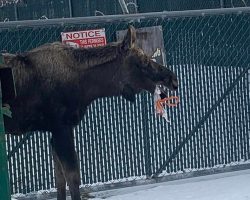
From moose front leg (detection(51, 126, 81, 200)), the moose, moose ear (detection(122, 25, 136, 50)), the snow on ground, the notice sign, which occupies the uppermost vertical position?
the notice sign

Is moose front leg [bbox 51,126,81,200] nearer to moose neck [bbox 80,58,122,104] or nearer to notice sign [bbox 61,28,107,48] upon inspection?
moose neck [bbox 80,58,122,104]

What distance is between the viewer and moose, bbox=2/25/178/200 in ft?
25.3

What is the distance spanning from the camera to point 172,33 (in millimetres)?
9352

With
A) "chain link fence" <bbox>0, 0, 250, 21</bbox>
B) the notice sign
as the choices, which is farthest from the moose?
"chain link fence" <bbox>0, 0, 250, 21</bbox>

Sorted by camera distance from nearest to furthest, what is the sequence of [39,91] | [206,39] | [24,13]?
[39,91] < [206,39] < [24,13]

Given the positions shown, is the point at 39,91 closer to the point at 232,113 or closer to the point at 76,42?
the point at 76,42

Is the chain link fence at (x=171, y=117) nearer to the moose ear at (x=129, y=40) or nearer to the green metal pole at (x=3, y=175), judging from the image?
the moose ear at (x=129, y=40)

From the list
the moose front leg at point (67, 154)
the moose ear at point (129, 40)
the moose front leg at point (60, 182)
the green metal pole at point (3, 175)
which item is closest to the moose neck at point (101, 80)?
the moose ear at point (129, 40)

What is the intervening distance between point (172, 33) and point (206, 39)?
0.50 meters

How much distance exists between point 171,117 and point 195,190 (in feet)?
3.37

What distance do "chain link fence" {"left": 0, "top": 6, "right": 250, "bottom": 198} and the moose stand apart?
78 centimetres

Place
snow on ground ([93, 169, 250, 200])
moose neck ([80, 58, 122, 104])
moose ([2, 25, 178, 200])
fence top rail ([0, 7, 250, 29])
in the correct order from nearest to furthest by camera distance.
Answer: moose ([2, 25, 178, 200])
moose neck ([80, 58, 122, 104])
fence top rail ([0, 7, 250, 29])
snow on ground ([93, 169, 250, 200])

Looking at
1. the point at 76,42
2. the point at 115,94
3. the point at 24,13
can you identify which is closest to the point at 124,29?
the point at 76,42

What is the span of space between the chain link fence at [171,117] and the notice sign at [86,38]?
0.08 m
